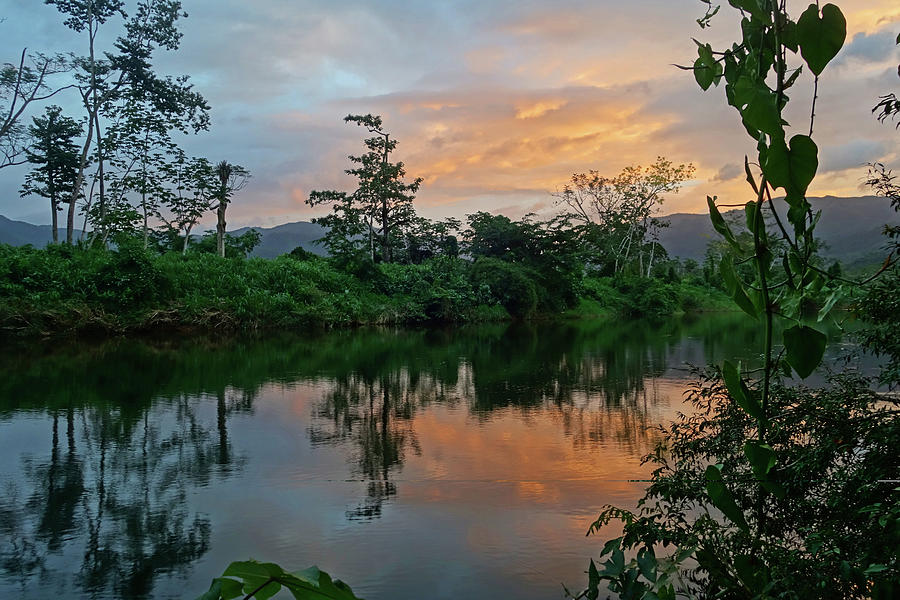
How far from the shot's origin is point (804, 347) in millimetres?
573

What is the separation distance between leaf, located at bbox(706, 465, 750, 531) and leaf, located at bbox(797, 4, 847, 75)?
43 centimetres

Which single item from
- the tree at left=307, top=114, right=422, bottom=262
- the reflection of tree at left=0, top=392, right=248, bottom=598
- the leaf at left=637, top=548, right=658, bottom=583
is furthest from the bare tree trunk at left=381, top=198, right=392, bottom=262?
the leaf at left=637, top=548, right=658, bottom=583

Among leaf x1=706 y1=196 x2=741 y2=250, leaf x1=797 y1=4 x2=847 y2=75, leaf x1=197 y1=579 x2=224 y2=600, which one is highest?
leaf x1=797 y1=4 x2=847 y2=75

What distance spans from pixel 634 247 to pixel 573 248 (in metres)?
10.9

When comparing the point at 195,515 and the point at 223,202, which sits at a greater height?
the point at 223,202

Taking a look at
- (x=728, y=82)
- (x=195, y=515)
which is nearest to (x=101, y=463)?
(x=195, y=515)

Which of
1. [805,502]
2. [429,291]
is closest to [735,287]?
[805,502]

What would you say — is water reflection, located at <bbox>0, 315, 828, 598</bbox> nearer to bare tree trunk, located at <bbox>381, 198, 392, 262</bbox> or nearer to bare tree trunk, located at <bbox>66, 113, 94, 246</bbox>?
bare tree trunk, located at <bbox>66, 113, 94, 246</bbox>

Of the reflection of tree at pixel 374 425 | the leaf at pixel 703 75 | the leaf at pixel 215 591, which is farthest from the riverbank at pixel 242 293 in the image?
the leaf at pixel 703 75

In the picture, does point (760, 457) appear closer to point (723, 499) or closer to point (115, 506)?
point (723, 499)

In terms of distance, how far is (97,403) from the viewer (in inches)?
305

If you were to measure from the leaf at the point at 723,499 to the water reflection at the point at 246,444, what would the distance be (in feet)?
9.62

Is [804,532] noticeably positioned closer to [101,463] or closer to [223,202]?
[101,463]

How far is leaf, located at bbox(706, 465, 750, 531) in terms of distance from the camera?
0.68m
